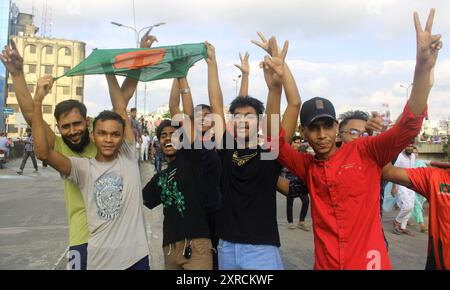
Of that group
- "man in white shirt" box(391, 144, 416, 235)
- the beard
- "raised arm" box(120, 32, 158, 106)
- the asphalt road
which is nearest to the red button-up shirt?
the beard

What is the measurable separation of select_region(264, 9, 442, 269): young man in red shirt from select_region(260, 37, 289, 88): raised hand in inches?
11.9

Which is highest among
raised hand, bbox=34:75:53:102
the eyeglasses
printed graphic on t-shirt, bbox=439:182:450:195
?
raised hand, bbox=34:75:53:102

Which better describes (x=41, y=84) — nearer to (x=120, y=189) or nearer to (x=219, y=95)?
(x=120, y=189)

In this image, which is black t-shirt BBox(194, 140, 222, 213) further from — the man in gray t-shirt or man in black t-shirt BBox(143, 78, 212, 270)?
the man in gray t-shirt

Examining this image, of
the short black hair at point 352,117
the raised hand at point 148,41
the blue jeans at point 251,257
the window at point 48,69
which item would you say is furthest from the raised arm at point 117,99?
the window at point 48,69

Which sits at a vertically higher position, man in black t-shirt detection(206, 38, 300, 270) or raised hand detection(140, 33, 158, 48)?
raised hand detection(140, 33, 158, 48)

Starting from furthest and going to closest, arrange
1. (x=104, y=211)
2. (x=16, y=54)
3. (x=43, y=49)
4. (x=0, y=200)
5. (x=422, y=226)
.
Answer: (x=43, y=49) < (x=0, y=200) < (x=422, y=226) < (x=16, y=54) < (x=104, y=211)

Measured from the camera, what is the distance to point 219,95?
124 inches

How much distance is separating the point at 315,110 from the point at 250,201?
0.70 meters

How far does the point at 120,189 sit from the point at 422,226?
6.58 m

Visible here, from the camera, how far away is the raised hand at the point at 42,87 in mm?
2627

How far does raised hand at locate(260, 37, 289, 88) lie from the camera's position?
274cm

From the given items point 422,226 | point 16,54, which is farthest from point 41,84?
point 422,226

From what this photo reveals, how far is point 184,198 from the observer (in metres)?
2.84
